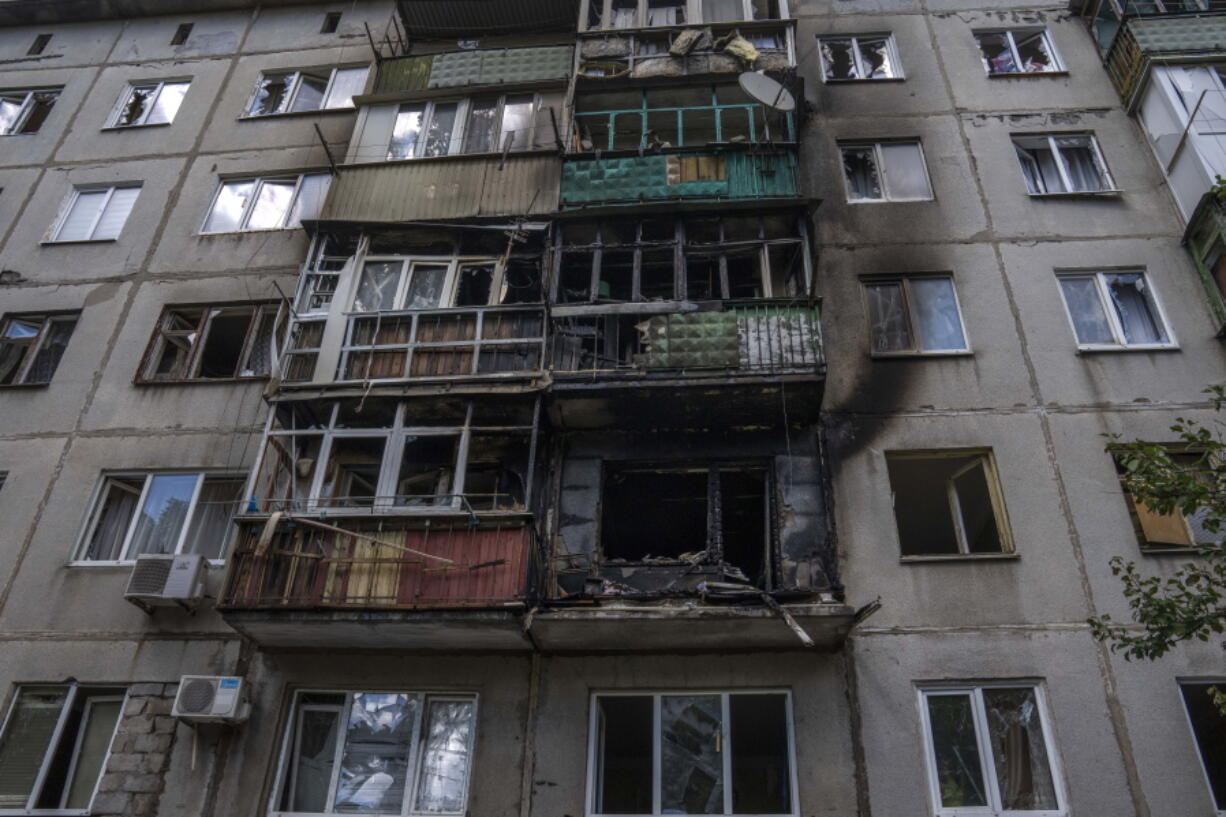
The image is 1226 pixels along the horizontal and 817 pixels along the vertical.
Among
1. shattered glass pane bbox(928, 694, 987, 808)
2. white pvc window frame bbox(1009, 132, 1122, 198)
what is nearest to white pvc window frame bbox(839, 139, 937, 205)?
white pvc window frame bbox(1009, 132, 1122, 198)

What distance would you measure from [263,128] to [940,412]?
14.3m

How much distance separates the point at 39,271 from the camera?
15.2m

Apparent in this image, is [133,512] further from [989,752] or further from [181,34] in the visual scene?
[181,34]

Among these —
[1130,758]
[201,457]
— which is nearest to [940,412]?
[1130,758]

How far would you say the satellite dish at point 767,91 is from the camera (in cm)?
1358

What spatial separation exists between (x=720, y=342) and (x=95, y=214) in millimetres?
12807

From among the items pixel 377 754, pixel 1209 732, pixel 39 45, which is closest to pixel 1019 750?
pixel 1209 732

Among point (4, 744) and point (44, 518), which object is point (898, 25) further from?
point (4, 744)

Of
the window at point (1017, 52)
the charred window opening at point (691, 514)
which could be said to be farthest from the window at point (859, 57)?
the charred window opening at point (691, 514)

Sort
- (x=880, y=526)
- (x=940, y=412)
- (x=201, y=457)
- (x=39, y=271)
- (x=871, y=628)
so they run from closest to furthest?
(x=871, y=628), (x=880, y=526), (x=940, y=412), (x=201, y=457), (x=39, y=271)

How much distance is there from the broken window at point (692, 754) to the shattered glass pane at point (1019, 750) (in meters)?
2.38

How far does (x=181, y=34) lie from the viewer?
19.1 meters

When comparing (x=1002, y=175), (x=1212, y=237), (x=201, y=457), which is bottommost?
(x=201, y=457)

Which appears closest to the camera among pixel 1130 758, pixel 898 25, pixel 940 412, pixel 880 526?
pixel 1130 758
